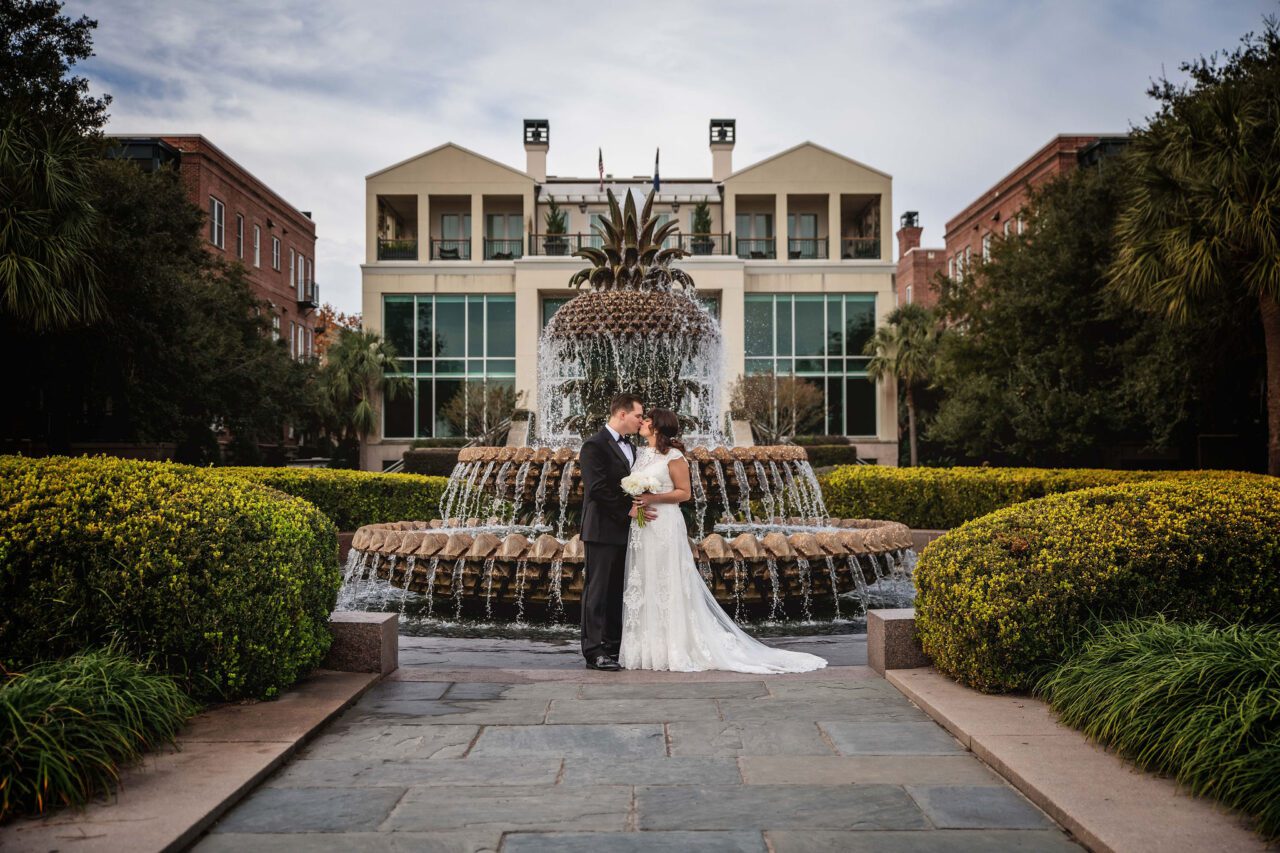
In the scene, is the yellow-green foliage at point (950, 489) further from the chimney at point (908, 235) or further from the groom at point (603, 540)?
the chimney at point (908, 235)

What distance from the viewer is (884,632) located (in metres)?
6.32

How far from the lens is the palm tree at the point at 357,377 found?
3862cm

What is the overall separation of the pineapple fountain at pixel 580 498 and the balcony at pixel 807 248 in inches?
1291

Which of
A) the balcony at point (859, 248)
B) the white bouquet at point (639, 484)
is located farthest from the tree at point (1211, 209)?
the balcony at point (859, 248)

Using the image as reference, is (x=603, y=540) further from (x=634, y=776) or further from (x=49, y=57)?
(x=49, y=57)

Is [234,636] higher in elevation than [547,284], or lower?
lower

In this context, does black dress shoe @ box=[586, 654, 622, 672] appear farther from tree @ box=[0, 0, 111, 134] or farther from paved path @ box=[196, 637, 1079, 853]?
tree @ box=[0, 0, 111, 134]

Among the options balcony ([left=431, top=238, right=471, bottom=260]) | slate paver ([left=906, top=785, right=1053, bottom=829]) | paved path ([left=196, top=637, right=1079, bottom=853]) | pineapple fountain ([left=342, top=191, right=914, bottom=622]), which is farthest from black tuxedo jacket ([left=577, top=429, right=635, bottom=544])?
balcony ([left=431, top=238, right=471, bottom=260])

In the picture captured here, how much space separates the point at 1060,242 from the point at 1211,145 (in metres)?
7.82

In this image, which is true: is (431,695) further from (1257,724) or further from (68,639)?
(1257,724)

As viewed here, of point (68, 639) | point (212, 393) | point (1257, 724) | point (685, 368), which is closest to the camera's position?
point (1257, 724)

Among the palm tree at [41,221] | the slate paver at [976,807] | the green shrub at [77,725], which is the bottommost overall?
the slate paver at [976,807]

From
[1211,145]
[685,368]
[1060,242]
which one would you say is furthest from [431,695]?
[1060,242]

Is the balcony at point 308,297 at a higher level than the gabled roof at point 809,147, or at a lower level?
lower
